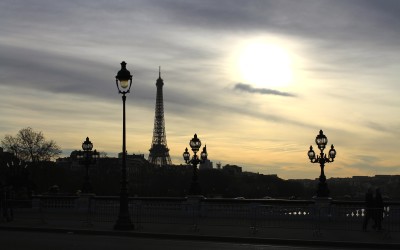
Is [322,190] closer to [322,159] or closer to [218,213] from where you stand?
[322,159]

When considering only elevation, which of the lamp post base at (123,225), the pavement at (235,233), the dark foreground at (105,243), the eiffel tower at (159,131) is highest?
the eiffel tower at (159,131)

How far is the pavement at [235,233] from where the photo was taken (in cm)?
2245

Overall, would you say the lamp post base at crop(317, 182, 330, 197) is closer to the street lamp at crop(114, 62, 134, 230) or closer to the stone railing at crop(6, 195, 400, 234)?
the stone railing at crop(6, 195, 400, 234)

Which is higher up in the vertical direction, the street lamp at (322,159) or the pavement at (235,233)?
the street lamp at (322,159)

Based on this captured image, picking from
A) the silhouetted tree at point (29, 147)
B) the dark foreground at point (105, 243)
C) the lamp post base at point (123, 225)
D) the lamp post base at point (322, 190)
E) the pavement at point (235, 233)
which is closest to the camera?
the dark foreground at point (105, 243)

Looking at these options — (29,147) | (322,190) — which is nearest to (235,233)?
(322,190)

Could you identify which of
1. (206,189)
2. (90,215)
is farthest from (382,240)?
(206,189)

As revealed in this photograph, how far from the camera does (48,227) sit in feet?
92.9

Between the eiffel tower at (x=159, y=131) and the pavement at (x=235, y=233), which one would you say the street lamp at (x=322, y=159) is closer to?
the pavement at (x=235, y=233)

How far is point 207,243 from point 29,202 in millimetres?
15933

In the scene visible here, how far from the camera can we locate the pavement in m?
22.5

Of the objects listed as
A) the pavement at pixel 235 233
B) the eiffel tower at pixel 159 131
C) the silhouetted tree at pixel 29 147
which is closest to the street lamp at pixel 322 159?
the pavement at pixel 235 233

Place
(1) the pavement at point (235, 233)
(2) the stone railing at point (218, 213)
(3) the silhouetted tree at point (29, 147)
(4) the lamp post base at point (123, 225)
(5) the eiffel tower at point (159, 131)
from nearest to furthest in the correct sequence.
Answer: (1) the pavement at point (235, 233) → (2) the stone railing at point (218, 213) → (4) the lamp post base at point (123, 225) → (3) the silhouetted tree at point (29, 147) → (5) the eiffel tower at point (159, 131)

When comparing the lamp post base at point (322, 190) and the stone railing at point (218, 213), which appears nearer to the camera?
the stone railing at point (218, 213)
